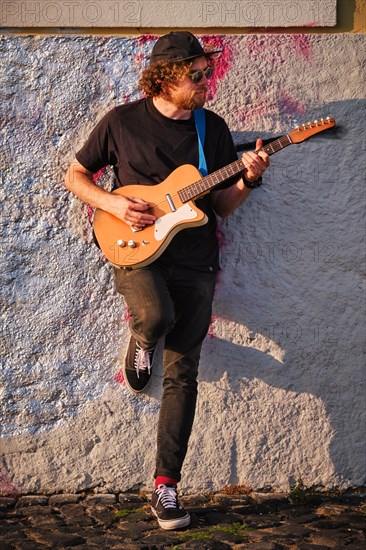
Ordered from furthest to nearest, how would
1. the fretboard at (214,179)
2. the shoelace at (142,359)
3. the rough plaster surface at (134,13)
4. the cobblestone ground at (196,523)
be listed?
the rough plaster surface at (134,13) → the shoelace at (142,359) → the fretboard at (214,179) → the cobblestone ground at (196,523)

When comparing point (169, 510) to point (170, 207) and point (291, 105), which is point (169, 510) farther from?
point (291, 105)

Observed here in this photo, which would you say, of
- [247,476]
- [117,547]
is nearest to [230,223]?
[247,476]

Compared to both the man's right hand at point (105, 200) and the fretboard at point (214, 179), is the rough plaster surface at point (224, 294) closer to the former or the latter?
the man's right hand at point (105, 200)

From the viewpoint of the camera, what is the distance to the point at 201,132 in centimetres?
455

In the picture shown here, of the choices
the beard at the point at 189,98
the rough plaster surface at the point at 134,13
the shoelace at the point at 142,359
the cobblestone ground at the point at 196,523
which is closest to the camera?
the cobblestone ground at the point at 196,523

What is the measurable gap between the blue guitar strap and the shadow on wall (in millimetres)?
335

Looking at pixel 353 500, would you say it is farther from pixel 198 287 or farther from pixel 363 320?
pixel 198 287

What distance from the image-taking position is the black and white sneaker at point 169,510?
4254mm

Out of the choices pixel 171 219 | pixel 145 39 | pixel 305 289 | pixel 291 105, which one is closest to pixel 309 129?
pixel 291 105

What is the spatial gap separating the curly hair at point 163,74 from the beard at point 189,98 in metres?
0.05

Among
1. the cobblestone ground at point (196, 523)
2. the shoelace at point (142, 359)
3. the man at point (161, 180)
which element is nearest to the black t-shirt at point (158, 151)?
the man at point (161, 180)

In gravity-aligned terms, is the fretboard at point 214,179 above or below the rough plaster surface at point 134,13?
below

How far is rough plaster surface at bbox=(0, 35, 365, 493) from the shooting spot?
189 inches

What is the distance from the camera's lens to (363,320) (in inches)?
193
